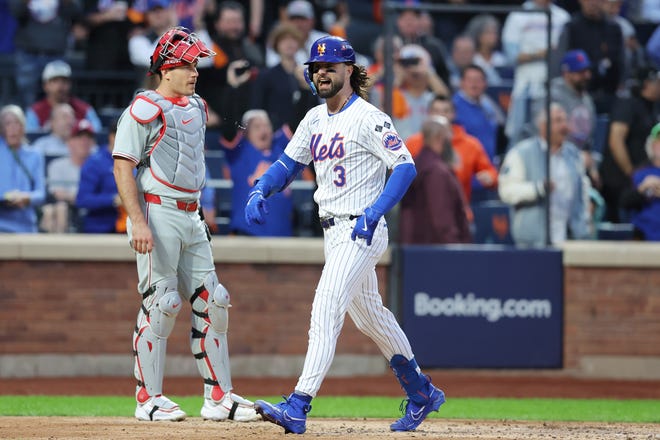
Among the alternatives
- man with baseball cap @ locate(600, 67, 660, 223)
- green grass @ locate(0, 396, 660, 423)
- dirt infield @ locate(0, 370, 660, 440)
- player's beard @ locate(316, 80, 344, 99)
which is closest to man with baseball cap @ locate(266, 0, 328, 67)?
man with baseball cap @ locate(600, 67, 660, 223)

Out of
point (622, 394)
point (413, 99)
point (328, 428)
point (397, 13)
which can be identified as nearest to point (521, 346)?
point (622, 394)

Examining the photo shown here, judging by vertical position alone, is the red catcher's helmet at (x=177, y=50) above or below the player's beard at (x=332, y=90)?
above

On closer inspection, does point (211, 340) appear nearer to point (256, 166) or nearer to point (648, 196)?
point (256, 166)

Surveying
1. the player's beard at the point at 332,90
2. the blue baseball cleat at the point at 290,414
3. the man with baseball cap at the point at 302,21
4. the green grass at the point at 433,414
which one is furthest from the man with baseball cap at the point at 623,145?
the blue baseball cleat at the point at 290,414

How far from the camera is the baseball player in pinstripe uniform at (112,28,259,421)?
747 centimetres

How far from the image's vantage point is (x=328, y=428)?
7.37 metres

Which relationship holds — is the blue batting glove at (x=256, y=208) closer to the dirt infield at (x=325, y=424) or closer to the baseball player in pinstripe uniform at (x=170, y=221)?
the baseball player in pinstripe uniform at (x=170, y=221)

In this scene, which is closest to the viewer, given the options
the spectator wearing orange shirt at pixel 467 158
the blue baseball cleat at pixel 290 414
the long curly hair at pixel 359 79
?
the blue baseball cleat at pixel 290 414

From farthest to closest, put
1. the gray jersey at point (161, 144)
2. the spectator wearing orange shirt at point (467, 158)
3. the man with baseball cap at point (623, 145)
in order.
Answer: the man with baseball cap at point (623, 145)
the spectator wearing orange shirt at point (467, 158)
the gray jersey at point (161, 144)

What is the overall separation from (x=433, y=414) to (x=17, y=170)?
15.4 feet

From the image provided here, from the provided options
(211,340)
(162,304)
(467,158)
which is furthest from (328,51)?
(467,158)

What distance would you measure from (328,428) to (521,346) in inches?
208

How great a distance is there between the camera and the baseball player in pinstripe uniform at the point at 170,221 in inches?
294

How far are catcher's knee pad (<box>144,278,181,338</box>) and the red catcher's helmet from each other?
4.14 ft
